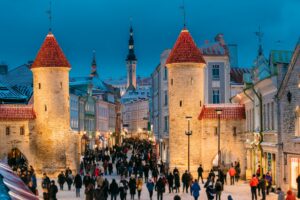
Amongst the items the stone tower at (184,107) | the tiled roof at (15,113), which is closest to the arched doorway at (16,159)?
the tiled roof at (15,113)

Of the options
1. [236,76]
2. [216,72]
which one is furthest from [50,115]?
[236,76]

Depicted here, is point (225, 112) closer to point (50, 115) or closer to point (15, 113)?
point (50, 115)

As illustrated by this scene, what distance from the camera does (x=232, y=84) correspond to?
6894cm

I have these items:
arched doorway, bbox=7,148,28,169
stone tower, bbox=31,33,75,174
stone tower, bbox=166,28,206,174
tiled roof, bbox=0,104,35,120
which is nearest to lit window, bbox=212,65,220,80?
stone tower, bbox=166,28,206,174

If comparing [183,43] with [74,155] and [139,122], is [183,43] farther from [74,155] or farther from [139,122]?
[139,122]

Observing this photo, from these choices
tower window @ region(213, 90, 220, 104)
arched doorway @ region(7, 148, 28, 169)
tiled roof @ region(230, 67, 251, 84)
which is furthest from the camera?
tiled roof @ region(230, 67, 251, 84)

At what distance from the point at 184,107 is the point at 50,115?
9650 mm

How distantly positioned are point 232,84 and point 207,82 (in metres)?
4.49

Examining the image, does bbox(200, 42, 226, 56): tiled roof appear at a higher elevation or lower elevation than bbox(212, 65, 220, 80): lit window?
higher

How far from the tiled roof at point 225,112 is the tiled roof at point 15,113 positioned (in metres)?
12.3

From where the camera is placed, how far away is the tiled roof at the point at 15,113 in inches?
1976

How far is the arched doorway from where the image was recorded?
51094mm

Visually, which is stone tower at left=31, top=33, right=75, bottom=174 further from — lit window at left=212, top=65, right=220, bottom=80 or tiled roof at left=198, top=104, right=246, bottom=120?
lit window at left=212, top=65, right=220, bottom=80

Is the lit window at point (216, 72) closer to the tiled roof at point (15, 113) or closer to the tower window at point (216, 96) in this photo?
the tower window at point (216, 96)
